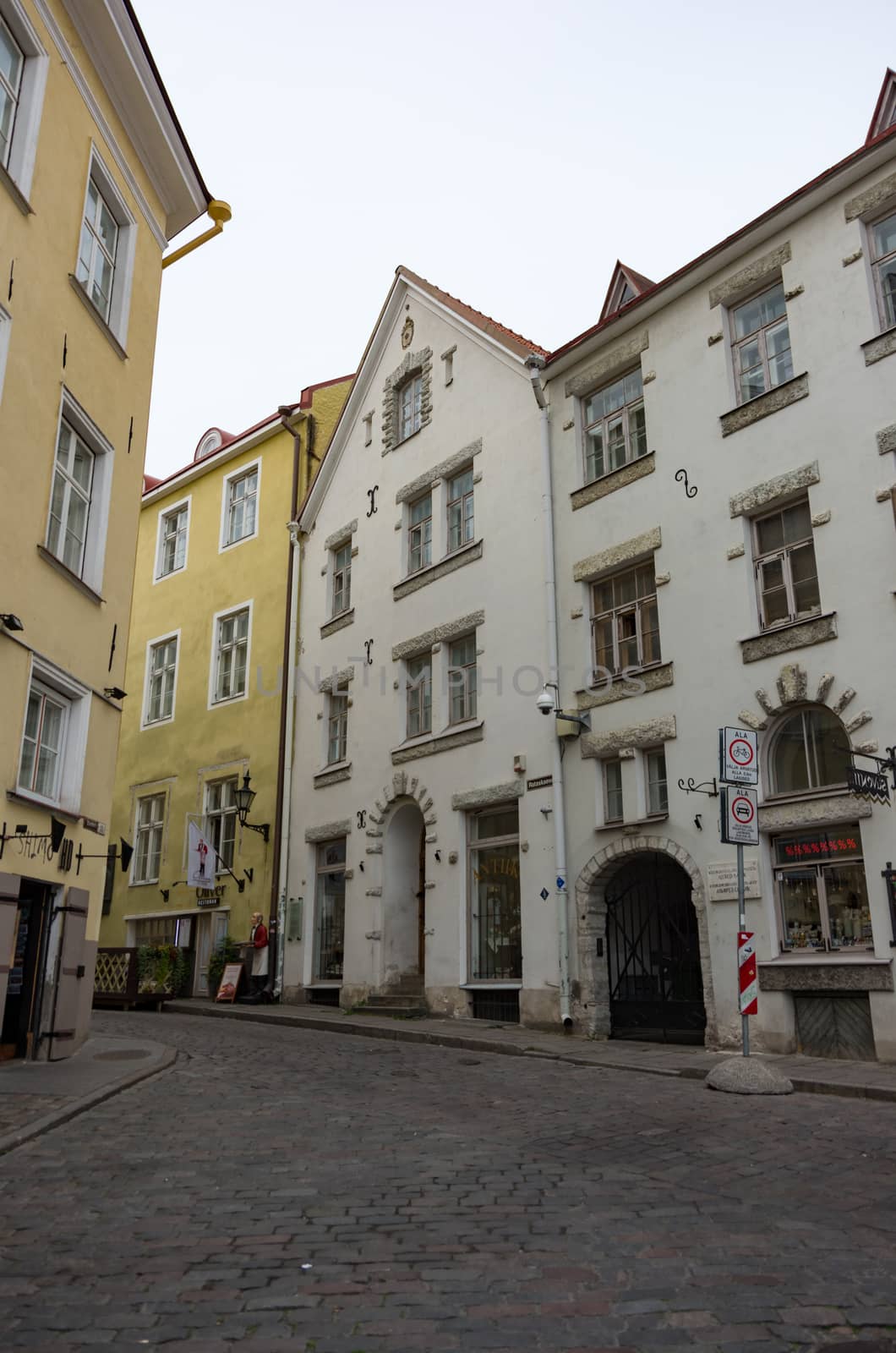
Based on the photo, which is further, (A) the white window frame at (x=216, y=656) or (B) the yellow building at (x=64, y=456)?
(A) the white window frame at (x=216, y=656)

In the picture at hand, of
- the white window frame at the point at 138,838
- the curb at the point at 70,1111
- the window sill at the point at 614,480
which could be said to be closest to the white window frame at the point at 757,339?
the window sill at the point at 614,480

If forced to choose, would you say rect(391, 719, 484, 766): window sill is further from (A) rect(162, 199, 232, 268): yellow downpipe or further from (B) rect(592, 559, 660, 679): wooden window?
(A) rect(162, 199, 232, 268): yellow downpipe

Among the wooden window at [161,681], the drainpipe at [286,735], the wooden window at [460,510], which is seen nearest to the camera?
the wooden window at [460,510]

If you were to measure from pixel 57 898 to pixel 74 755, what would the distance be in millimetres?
1680

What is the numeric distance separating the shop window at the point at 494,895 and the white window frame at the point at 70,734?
7766mm

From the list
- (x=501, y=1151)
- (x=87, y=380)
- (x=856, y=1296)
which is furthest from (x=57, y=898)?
(x=856, y=1296)

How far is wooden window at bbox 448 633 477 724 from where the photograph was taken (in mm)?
20094

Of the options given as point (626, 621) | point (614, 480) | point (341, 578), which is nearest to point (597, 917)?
point (626, 621)

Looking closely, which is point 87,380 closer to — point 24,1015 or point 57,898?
point 57,898

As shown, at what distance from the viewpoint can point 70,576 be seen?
12.9 m

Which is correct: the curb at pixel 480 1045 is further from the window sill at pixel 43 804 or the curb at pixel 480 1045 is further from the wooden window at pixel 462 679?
the window sill at pixel 43 804

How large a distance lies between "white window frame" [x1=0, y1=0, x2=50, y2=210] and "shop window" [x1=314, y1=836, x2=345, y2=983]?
14179 mm

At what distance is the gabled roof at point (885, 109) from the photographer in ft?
48.9

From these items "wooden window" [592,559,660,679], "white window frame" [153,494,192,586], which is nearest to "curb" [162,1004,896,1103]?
"wooden window" [592,559,660,679]
